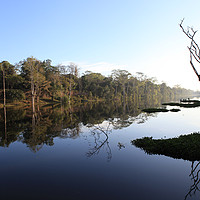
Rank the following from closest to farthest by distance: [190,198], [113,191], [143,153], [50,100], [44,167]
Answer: [190,198]
[113,191]
[44,167]
[143,153]
[50,100]

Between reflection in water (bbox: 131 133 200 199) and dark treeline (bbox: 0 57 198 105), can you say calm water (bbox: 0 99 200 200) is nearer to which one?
reflection in water (bbox: 131 133 200 199)

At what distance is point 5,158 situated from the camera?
10133 mm

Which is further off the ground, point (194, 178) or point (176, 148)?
point (176, 148)

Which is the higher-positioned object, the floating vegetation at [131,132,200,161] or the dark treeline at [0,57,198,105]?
the dark treeline at [0,57,198,105]

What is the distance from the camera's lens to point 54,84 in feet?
206

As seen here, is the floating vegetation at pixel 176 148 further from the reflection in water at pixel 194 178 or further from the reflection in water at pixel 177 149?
the reflection in water at pixel 194 178

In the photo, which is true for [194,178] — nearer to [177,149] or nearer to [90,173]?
[177,149]

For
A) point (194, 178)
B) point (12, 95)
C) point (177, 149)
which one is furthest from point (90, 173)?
point (12, 95)

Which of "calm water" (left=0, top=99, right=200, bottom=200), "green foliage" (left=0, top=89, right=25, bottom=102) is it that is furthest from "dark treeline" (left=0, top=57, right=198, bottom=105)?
"calm water" (left=0, top=99, right=200, bottom=200)

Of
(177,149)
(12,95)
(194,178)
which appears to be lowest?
(194,178)

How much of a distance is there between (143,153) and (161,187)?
13.5 feet

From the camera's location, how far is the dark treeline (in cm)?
4878

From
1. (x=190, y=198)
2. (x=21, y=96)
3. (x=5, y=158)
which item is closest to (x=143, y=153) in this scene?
(x=190, y=198)

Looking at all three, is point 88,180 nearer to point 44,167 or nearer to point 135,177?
point 135,177
